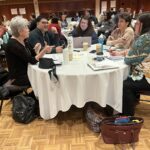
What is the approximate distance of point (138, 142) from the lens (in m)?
2.28

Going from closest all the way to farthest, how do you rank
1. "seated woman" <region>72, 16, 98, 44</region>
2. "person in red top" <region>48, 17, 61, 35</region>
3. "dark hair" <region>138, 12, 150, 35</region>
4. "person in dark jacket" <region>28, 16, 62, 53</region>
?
"dark hair" <region>138, 12, 150, 35</region>
"person in dark jacket" <region>28, 16, 62, 53</region>
"seated woman" <region>72, 16, 98, 44</region>
"person in red top" <region>48, 17, 61, 35</region>

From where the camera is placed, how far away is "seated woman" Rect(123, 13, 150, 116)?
7.45 feet

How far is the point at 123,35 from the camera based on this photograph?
3.37m

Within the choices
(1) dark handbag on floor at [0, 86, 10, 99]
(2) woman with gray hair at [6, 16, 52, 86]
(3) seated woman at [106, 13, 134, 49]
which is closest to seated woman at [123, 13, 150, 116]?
(3) seated woman at [106, 13, 134, 49]

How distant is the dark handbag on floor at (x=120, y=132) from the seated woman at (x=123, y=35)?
1.47m

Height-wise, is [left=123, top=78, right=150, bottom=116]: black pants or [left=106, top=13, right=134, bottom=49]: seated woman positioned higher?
[left=106, top=13, right=134, bottom=49]: seated woman

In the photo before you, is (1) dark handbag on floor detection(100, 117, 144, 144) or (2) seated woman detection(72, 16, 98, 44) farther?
(2) seated woman detection(72, 16, 98, 44)

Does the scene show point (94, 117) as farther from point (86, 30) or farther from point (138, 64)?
point (86, 30)

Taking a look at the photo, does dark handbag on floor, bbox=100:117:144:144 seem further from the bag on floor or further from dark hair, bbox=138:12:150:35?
dark hair, bbox=138:12:150:35

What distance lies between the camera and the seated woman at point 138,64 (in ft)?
7.45

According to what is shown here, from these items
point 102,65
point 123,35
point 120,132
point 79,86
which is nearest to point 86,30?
point 123,35

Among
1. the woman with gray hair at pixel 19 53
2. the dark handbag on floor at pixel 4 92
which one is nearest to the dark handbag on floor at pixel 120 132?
the woman with gray hair at pixel 19 53

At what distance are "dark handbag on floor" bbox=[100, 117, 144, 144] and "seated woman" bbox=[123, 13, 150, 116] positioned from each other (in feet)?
1.20

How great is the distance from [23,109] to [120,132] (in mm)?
1315
